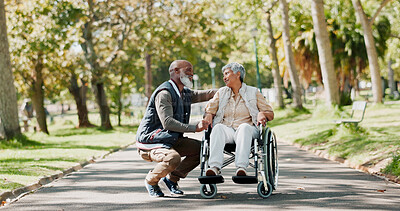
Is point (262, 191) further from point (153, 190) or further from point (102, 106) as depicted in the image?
point (102, 106)

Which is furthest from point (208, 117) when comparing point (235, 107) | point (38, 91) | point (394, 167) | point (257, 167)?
point (38, 91)

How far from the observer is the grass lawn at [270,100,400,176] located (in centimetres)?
1169

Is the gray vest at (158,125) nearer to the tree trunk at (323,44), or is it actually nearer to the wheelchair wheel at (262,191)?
the wheelchair wheel at (262,191)

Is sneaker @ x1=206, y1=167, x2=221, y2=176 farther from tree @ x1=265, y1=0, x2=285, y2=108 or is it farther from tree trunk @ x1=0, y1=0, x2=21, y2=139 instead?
tree @ x1=265, y1=0, x2=285, y2=108

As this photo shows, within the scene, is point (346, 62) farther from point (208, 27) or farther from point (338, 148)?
point (338, 148)

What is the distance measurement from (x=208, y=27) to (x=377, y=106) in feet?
33.3

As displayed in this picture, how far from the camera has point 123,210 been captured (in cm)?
677

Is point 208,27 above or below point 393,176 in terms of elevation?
above

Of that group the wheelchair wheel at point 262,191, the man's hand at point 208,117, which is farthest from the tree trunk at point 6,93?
the wheelchair wheel at point 262,191

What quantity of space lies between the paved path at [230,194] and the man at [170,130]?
1.07 feet

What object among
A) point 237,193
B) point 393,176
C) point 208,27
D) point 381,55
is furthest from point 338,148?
point 381,55

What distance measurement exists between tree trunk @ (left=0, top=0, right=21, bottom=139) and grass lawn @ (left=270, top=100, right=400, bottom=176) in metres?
8.94

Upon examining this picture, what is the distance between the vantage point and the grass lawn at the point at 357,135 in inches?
460

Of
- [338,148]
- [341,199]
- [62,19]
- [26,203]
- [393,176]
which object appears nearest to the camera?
[341,199]
